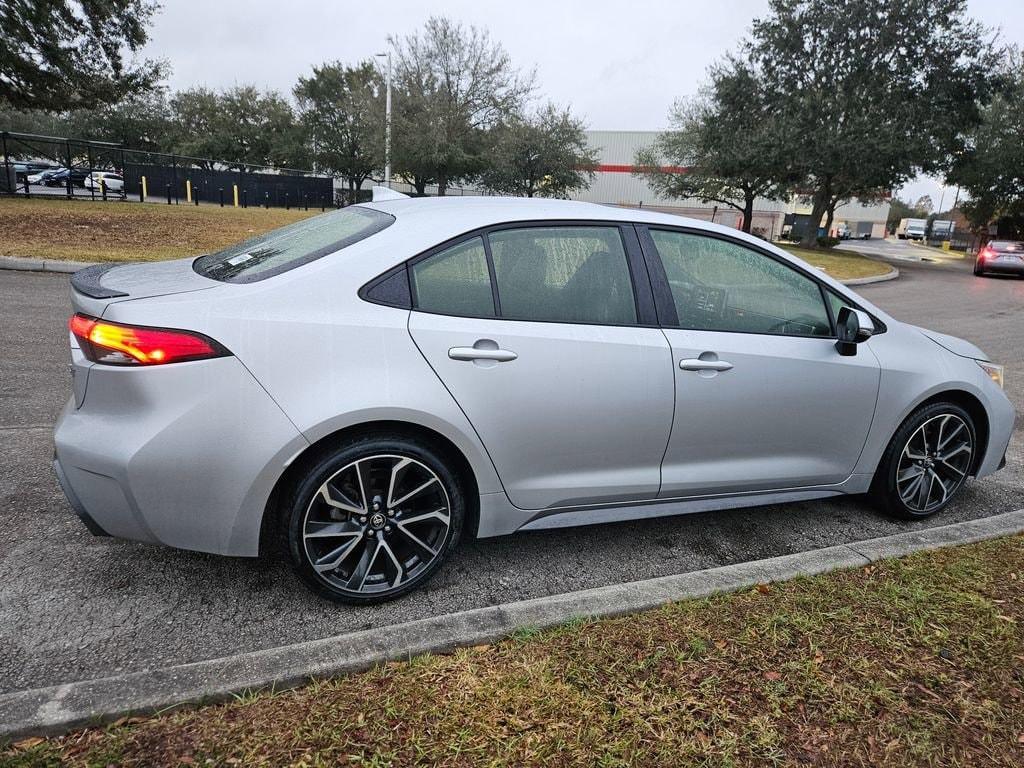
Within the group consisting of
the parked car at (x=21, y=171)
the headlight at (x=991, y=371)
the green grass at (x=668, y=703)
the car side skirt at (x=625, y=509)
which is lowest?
the green grass at (x=668, y=703)

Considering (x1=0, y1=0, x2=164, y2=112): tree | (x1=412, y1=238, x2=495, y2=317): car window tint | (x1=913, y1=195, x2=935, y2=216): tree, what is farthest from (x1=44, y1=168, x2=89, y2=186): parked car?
(x1=913, y1=195, x2=935, y2=216): tree

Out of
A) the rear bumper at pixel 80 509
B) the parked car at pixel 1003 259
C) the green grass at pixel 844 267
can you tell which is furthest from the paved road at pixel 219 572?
the parked car at pixel 1003 259

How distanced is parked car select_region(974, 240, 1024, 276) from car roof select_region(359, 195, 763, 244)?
995 inches

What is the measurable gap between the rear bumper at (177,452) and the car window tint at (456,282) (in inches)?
28.2

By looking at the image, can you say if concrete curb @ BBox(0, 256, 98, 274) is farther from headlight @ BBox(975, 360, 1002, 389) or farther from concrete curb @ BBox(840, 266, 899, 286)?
concrete curb @ BBox(840, 266, 899, 286)

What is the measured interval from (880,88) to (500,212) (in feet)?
104

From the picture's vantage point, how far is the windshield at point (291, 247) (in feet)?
9.02

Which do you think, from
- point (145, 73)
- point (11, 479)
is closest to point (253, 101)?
point (145, 73)

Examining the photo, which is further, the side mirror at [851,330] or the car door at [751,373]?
the side mirror at [851,330]

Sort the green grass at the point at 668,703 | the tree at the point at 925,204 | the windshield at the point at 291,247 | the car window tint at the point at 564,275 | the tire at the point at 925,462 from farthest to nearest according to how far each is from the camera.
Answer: the tree at the point at 925,204, the tire at the point at 925,462, the car window tint at the point at 564,275, the windshield at the point at 291,247, the green grass at the point at 668,703

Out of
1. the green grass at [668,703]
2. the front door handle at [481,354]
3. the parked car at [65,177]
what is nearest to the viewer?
the green grass at [668,703]

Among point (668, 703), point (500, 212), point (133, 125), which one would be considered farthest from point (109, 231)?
point (133, 125)

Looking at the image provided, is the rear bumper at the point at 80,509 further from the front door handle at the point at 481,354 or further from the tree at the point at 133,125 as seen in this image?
the tree at the point at 133,125

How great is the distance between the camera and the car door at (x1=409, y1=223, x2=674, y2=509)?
269 cm
